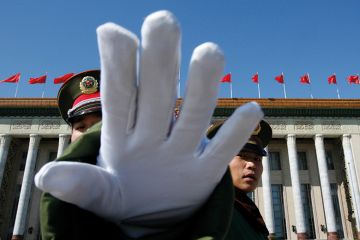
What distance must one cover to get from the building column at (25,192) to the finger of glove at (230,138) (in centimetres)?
2417

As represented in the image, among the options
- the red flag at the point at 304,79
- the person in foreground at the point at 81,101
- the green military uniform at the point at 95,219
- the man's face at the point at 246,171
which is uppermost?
the red flag at the point at 304,79

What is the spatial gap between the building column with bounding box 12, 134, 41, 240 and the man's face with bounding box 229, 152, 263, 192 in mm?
22901

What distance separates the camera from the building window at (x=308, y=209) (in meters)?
23.5

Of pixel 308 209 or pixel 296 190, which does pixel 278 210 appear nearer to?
pixel 308 209

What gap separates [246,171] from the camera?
2.44 metres

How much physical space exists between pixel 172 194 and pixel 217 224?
0.14m

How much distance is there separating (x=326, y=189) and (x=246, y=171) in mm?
22608

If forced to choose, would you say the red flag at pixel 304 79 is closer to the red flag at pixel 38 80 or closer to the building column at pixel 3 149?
the red flag at pixel 38 80

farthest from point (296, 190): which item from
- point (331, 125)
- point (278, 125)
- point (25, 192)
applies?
point (25, 192)

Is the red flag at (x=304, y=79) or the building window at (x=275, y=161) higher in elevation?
the red flag at (x=304, y=79)

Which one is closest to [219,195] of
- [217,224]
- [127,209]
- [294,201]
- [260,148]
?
[217,224]

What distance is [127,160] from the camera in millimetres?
852

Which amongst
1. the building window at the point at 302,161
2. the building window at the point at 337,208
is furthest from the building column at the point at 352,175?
the building window at the point at 302,161

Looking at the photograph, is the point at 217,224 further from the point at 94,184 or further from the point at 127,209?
the point at 94,184
